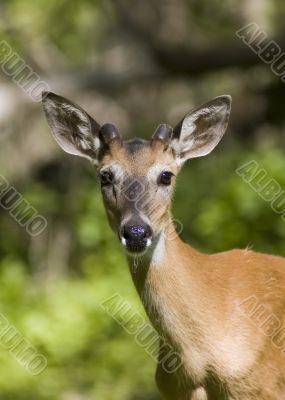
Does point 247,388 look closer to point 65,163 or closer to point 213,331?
point 213,331

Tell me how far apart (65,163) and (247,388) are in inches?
369

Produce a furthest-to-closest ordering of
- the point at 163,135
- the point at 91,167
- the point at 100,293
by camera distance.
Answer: the point at 91,167, the point at 100,293, the point at 163,135

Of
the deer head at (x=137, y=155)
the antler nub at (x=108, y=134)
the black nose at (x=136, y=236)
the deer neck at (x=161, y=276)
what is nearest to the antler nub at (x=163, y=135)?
the deer head at (x=137, y=155)


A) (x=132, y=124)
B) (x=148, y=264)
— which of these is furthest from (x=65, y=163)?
(x=148, y=264)

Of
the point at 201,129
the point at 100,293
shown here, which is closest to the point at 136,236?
the point at 201,129

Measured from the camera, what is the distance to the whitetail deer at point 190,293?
21.0 ft

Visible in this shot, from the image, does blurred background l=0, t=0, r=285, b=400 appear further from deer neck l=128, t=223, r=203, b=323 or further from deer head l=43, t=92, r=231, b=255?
deer neck l=128, t=223, r=203, b=323

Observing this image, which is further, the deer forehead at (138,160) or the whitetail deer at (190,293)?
the deer forehead at (138,160)

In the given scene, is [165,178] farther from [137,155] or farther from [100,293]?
[100,293]

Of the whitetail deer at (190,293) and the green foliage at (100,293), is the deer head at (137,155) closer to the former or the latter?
the whitetail deer at (190,293)

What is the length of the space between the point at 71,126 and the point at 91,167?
7359 millimetres

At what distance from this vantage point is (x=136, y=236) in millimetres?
6176

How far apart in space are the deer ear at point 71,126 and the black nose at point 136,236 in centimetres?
111

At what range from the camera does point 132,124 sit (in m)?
16.7
